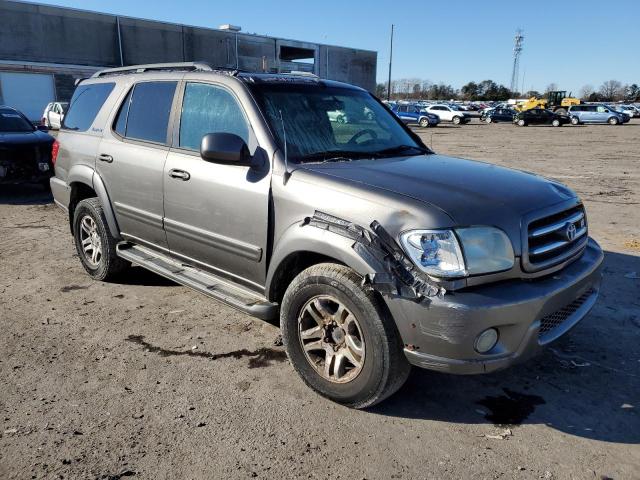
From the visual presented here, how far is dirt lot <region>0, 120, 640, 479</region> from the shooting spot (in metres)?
2.63

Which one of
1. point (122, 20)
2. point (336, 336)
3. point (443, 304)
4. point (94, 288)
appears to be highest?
point (122, 20)

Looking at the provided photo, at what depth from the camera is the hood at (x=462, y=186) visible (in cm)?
277

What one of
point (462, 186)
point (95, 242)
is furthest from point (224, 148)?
point (95, 242)

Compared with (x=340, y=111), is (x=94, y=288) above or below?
below

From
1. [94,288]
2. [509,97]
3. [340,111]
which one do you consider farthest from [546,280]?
[509,97]

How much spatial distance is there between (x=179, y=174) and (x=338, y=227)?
1.59 m

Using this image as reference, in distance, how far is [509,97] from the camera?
10288 cm

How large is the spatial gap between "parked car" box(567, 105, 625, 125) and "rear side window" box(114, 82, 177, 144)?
1814 inches

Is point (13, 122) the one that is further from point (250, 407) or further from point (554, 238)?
point (554, 238)

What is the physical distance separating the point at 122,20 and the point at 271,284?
4730 centimetres

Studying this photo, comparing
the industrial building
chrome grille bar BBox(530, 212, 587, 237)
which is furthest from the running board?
the industrial building

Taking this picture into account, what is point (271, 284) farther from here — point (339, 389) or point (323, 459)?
point (323, 459)

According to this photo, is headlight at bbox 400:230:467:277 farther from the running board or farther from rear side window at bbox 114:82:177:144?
rear side window at bbox 114:82:177:144

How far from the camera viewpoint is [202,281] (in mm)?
3934
